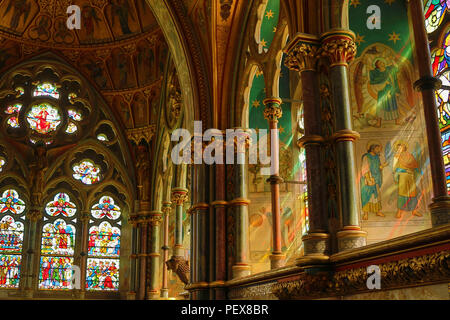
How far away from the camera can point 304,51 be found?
28.4ft

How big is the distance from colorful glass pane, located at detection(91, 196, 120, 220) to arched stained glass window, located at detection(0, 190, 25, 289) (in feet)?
8.84

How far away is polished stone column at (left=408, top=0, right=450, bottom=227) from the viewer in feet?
20.0

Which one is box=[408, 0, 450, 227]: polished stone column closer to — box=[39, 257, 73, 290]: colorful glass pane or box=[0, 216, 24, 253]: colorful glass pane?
box=[39, 257, 73, 290]: colorful glass pane

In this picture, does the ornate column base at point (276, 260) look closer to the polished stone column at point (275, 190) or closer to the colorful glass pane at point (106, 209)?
the polished stone column at point (275, 190)

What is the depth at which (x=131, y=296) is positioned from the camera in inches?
805

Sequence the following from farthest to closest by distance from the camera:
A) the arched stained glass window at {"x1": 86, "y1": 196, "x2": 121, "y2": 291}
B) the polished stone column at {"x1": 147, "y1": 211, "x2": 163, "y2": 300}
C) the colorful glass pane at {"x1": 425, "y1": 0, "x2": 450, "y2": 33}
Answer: the arched stained glass window at {"x1": 86, "y1": 196, "x2": 121, "y2": 291}, the polished stone column at {"x1": 147, "y1": 211, "x2": 163, "y2": 300}, the colorful glass pane at {"x1": 425, "y1": 0, "x2": 450, "y2": 33}

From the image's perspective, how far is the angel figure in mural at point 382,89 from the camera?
11969 mm

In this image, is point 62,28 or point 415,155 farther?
point 62,28

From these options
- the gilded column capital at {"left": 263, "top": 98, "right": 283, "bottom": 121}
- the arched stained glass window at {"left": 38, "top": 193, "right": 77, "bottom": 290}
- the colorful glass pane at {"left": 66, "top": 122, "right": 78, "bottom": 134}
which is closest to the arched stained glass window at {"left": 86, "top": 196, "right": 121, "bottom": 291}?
the arched stained glass window at {"left": 38, "top": 193, "right": 77, "bottom": 290}

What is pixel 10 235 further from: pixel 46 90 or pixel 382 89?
pixel 382 89

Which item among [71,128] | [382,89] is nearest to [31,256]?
[71,128]

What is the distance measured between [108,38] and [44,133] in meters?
4.41
